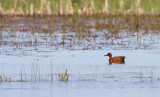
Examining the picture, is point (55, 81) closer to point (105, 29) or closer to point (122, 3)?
point (105, 29)

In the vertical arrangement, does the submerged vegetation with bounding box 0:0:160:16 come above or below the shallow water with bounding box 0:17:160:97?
above

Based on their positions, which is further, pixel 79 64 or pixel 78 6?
pixel 78 6

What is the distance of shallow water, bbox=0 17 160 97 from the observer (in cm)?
1058

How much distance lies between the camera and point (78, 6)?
32.3m

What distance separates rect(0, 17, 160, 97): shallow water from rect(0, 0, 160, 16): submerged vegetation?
23.5 feet

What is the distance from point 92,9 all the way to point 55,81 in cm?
Answer: 1945

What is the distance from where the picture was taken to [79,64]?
1408 cm

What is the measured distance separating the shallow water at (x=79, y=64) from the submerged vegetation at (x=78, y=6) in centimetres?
716

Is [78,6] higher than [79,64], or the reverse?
[78,6]

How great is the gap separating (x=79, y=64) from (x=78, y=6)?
18387 millimetres

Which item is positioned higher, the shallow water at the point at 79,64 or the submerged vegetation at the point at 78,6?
the submerged vegetation at the point at 78,6

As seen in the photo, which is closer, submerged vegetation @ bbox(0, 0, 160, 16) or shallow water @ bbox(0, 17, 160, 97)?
shallow water @ bbox(0, 17, 160, 97)

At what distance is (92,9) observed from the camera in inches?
1209

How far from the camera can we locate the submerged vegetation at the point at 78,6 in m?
29.6
